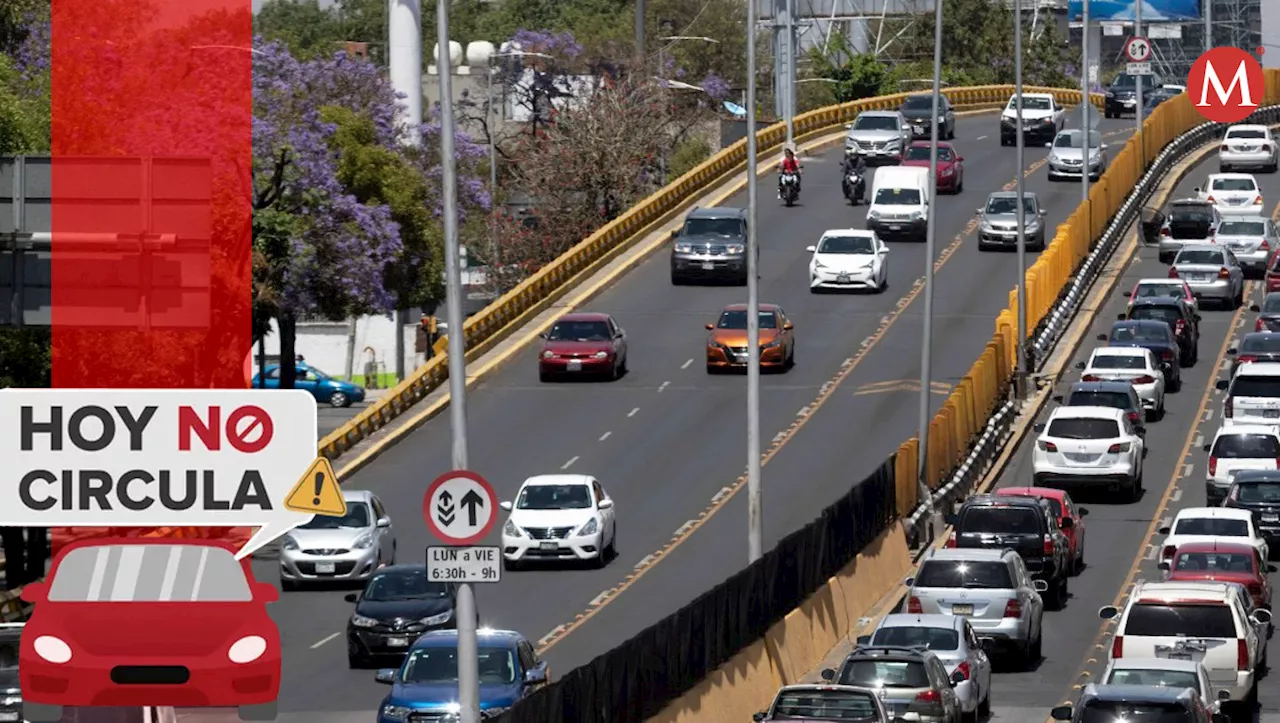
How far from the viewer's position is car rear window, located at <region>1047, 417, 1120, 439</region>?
150 ft

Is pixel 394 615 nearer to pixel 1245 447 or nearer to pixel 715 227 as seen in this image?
pixel 1245 447

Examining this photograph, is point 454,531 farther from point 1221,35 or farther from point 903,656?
point 1221,35

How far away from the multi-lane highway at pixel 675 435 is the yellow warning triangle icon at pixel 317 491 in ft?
39.9

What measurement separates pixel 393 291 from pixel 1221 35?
363ft

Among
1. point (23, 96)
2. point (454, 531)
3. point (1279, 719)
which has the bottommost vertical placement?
point (1279, 719)

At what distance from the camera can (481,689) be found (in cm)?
2684

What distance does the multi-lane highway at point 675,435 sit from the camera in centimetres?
3722

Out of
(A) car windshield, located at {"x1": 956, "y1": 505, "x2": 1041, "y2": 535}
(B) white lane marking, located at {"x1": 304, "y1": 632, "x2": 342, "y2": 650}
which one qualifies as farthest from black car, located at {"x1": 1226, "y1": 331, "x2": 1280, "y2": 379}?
(B) white lane marking, located at {"x1": 304, "y1": 632, "x2": 342, "y2": 650}

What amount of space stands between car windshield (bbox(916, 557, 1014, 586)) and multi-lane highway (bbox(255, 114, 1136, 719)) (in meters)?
2.48

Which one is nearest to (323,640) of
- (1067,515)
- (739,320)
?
(1067,515)

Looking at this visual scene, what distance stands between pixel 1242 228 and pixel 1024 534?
34151 millimetres

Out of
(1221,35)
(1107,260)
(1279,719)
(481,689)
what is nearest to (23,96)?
(481,689)

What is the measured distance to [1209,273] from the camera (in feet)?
212

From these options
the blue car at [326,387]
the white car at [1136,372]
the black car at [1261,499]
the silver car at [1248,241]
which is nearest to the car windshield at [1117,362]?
the white car at [1136,372]
